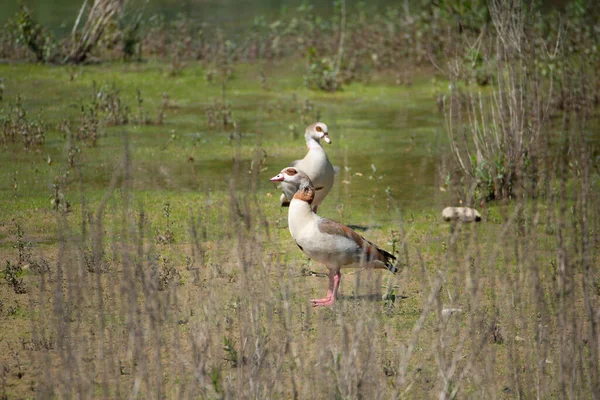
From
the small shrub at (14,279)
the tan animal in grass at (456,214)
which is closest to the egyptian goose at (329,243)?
the tan animal in grass at (456,214)

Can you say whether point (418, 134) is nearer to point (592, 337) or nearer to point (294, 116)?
point (294, 116)

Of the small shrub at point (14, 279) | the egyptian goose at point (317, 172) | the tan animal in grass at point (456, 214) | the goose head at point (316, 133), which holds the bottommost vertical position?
the small shrub at point (14, 279)

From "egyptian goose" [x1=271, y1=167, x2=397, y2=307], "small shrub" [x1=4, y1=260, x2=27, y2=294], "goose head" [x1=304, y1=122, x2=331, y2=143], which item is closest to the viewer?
"egyptian goose" [x1=271, y1=167, x2=397, y2=307]

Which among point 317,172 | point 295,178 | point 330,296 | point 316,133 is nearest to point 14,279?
point 295,178

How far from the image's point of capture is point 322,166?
8469 mm

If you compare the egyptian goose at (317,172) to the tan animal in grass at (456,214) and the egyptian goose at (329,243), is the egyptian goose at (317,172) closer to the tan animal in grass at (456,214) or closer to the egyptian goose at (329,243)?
the tan animal in grass at (456,214)

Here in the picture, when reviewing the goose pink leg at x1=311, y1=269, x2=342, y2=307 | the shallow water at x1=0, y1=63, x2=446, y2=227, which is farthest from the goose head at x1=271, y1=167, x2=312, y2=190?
the goose pink leg at x1=311, y1=269, x2=342, y2=307

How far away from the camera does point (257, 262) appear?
5.33m

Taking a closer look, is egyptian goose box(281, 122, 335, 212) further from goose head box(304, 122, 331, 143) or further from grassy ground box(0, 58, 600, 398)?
grassy ground box(0, 58, 600, 398)

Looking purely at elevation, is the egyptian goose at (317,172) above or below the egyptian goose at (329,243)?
above

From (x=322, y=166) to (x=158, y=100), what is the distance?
7249mm

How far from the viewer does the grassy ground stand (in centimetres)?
436

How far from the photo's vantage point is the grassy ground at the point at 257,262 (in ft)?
14.3

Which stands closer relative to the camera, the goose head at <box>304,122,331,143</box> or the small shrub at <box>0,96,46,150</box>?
the goose head at <box>304,122,331,143</box>
